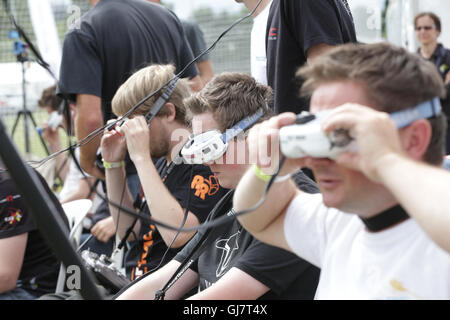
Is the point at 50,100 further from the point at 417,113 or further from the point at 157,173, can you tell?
the point at 417,113

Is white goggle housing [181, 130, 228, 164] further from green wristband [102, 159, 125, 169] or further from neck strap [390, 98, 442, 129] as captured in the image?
green wristband [102, 159, 125, 169]

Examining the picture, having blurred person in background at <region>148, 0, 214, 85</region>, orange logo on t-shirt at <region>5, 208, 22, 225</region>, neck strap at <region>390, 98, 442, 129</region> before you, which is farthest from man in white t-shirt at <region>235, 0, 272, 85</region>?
neck strap at <region>390, 98, 442, 129</region>

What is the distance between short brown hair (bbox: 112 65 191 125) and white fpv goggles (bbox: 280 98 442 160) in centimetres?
159

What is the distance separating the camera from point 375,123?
1078 millimetres

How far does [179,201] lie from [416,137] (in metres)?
1.43

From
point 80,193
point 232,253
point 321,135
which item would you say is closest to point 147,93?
point 232,253

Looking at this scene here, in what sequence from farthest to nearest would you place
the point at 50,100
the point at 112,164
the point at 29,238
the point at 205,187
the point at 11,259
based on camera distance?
the point at 50,100
the point at 112,164
the point at 29,238
the point at 11,259
the point at 205,187

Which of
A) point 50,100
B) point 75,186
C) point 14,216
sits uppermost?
point 14,216

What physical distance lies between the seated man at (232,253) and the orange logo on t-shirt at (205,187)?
0.30 meters

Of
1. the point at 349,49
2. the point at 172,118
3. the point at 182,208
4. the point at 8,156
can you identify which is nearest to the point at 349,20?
the point at 172,118

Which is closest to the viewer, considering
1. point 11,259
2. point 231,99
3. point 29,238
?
point 231,99

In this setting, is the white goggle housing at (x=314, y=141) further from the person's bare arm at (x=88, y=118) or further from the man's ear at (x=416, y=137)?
the person's bare arm at (x=88, y=118)

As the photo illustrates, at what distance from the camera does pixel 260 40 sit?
2.87 m
